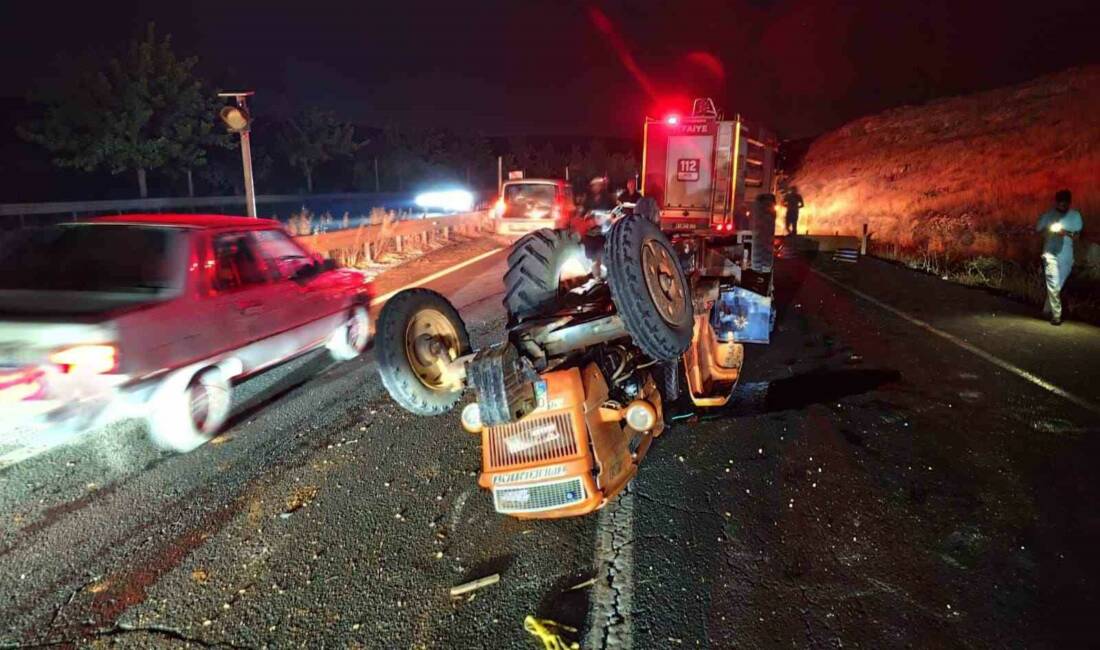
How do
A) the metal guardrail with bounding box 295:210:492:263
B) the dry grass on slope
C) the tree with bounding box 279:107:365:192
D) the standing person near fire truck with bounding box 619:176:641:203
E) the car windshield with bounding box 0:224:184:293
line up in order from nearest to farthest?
the car windshield with bounding box 0:224:184:293 < the standing person near fire truck with bounding box 619:176:641:203 < the metal guardrail with bounding box 295:210:492:263 < the dry grass on slope < the tree with bounding box 279:107:365:192

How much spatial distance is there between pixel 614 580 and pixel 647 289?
5.11 feet

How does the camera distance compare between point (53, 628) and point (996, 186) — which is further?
point (996, 186)

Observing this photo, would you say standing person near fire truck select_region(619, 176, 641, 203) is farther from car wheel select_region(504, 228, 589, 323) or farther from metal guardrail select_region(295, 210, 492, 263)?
car wheel select_region(504, 228, 589, 323)

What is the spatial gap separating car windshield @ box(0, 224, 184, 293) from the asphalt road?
4.19 ft

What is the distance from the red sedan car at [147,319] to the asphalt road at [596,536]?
486 mm

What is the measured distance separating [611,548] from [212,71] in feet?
163

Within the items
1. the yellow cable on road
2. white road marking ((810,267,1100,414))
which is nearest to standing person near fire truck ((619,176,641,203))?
white road marking ((810,267,1100,414))

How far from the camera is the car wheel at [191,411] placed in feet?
16.6

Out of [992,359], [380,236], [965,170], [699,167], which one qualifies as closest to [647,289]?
[992,359]

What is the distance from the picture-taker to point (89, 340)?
4434 millimetres

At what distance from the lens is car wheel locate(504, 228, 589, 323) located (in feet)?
15.6

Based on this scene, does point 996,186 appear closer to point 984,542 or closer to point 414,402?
point 984,542

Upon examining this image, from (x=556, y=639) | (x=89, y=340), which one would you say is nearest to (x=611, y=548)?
(x=556, y=639)

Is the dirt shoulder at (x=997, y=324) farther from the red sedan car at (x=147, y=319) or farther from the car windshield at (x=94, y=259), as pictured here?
the car windshield at (x=94, y=259)
